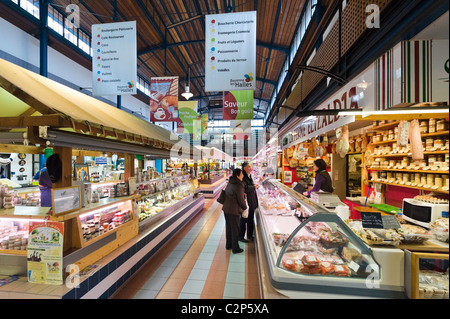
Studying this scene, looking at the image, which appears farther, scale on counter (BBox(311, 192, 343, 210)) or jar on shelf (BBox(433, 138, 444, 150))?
scale on counter (BBox(311, 192, 343, 210))

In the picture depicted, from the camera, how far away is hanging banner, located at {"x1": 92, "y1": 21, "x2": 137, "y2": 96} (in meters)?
4.69

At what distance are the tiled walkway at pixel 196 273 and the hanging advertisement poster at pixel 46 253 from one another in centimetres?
108

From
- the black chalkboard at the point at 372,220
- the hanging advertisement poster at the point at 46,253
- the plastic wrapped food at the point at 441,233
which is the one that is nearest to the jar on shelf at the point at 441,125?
the plastic wrapped food at the point at 441,233

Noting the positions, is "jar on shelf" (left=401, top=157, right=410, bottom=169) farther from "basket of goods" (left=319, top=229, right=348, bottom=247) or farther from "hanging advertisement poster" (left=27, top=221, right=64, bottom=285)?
"hanging advertisement poster" (left=27, top=221, right=64, bottom=285)

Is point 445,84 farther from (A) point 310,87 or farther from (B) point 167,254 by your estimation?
(B) point 167,254

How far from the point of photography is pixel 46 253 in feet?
8.39

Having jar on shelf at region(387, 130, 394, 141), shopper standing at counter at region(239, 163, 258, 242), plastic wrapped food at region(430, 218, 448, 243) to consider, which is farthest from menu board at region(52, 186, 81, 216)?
jar on shelf at region(387, 130, 394, 141)

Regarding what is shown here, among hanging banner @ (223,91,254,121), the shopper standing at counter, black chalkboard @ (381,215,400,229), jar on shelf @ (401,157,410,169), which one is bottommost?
the shopper standing at counter

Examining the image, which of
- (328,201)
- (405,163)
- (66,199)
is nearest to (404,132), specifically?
(405,163)

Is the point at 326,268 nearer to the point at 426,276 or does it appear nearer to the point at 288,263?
the point at 288,263

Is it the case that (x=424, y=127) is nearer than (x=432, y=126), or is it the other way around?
(x=432, y=126)

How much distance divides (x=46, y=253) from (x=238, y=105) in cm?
652

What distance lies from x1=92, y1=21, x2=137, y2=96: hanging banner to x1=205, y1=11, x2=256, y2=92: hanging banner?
5.86 feet

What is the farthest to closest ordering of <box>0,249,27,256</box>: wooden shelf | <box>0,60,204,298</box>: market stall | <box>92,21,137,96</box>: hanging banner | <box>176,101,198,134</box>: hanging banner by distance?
1. <box>176,101,198,134</box>: hanging banner
2. <box>92,21,137,96</box>: hanging banner
3. <box>0,249,27,256</box>: wooden shelf
4. <box>0,60,204,298</box>: market stall
